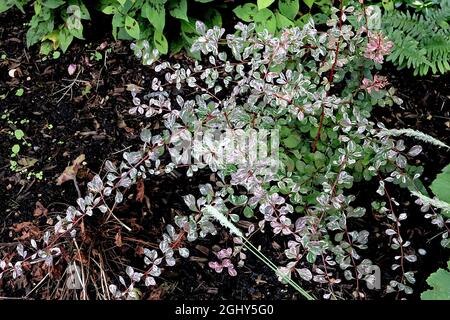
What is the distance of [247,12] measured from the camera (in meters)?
3.30

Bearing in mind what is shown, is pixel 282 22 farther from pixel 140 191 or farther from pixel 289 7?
pixel 140 191

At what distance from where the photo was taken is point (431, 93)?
11.2 feet

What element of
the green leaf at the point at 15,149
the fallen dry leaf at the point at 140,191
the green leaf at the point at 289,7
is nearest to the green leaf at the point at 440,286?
the fallen dry leaf at the point at 140,191

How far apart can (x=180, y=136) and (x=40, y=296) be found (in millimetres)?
Answer: 1070

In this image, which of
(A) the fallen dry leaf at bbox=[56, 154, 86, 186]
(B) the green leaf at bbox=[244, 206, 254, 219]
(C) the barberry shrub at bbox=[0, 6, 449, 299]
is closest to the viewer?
(C) the barberry shrub at bbox=[0, 6, 449, 299]

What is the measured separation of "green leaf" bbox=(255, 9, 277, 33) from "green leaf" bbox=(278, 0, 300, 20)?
0.28 feet

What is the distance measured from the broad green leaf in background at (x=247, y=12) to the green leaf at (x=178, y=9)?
0.96 feet

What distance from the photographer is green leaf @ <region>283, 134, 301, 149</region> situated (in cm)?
276

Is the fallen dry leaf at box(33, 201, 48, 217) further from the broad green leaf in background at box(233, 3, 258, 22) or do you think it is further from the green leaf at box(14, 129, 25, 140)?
the broad green leaf in background at box(233, 3, 258, 22)

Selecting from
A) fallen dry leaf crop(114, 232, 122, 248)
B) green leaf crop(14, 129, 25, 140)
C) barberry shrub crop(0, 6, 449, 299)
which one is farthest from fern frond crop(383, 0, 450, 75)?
green leaf crop(14, 129, 25, 140)

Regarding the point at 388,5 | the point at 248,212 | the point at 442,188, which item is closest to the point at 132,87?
the point at 248,212

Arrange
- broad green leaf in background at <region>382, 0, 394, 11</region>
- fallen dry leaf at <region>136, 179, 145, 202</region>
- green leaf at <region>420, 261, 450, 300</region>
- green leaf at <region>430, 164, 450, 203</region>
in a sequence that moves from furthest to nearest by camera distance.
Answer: broad green leaf in background at <region>382, 0, 394, 11</region>
fallen dry leaf at <region>136, 179, 145, 202</region>
green leaf at <region>430, 164, 450, 203</region>
green leaf at <region>420, 261, 450, 300</region>

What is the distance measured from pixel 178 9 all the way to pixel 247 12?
0.40 meters

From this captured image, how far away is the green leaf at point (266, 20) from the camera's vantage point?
325 centimetres
